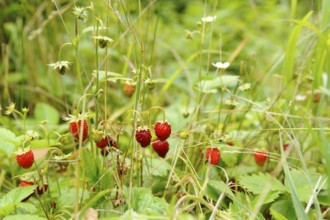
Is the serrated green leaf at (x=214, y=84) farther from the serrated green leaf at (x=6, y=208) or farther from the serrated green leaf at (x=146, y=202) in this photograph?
the serrated green leaf at (x=6, y=208)

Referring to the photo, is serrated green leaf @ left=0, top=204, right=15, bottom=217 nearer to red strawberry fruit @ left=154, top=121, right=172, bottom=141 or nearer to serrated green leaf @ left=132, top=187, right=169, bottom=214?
serrated green leaf @ left=132, top=187, right=169, bottom=214

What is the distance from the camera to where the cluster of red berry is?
1.43m

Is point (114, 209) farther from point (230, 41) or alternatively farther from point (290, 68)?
point (230, 41)

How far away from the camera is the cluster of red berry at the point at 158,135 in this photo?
1.43m

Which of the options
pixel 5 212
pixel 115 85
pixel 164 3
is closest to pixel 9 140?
pixel 5 212

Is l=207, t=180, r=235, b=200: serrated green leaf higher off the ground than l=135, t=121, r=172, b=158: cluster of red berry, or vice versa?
l=135, t=121, r=172, b=158: cluster of red berry

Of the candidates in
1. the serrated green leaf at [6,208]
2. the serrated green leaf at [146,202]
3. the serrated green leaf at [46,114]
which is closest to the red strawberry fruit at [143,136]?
the serrated green leaf at [146,202]

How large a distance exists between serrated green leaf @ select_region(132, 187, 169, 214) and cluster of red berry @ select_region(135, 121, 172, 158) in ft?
0.40

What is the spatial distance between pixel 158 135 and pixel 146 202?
7.0 inches

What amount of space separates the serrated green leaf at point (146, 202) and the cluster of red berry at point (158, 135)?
12 centimetres

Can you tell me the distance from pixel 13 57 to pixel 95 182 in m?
1.72

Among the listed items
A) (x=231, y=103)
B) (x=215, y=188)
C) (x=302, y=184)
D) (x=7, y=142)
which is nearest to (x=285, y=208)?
(x=302, y=184)

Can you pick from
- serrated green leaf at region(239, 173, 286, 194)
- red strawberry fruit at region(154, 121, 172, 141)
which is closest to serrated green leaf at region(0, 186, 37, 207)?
red strawberry fruit at region(154, 121, 172, 141)

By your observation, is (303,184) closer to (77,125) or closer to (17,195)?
(77,125)
